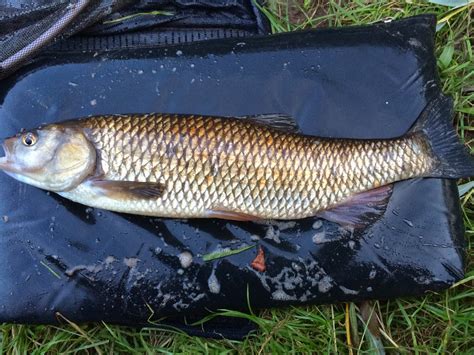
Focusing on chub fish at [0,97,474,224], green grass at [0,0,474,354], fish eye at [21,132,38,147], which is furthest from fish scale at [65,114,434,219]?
green grass at [0,0,474,354]

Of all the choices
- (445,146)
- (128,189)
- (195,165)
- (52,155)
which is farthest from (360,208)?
(52,155)

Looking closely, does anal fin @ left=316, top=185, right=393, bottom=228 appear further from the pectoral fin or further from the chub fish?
the pectoral fin

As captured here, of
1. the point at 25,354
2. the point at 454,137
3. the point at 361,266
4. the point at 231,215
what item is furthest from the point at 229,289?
the point at 454,137

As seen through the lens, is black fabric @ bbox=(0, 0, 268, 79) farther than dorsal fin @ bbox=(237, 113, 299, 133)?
Yes

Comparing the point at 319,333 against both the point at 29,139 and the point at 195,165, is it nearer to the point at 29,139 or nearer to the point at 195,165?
the point at 195,165

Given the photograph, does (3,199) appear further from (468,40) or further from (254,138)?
(468,40)
